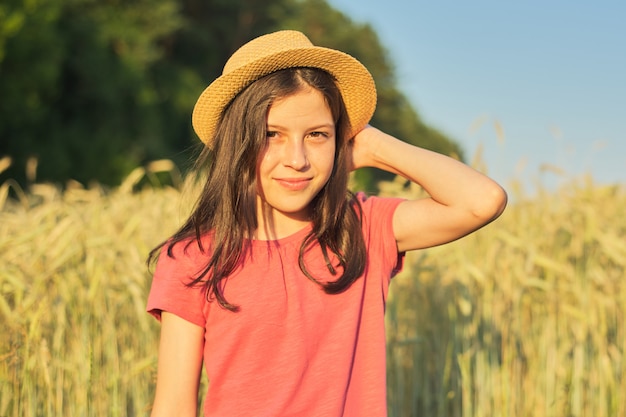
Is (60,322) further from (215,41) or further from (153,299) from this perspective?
(215,41)

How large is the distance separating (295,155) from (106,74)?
1773 cm

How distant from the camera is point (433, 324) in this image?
127 inches

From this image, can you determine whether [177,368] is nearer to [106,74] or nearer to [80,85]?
[106,74]

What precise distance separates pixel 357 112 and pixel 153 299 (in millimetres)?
640

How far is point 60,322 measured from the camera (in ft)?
8.79

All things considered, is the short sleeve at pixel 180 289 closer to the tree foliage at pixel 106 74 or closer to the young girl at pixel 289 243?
the young girl at pixel 289 243

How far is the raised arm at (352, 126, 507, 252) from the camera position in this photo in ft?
6.44

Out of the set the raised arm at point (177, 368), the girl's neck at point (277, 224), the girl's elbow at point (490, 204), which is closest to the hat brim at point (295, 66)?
the girl's neck at point (277, 224)

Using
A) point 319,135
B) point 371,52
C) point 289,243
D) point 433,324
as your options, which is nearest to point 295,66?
point 319,135

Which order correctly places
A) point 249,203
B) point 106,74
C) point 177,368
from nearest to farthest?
point 177,368 → point 249,203 → point 106,74

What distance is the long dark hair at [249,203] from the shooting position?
1.88 metres

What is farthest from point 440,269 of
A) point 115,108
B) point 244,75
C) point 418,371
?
point 115,108

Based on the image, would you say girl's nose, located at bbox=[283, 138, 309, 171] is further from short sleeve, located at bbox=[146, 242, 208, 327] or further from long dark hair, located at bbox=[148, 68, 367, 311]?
short sleeve, located at bbox=[146, 242, 208, 327]

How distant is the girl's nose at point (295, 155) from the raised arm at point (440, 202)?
0.28 meters
